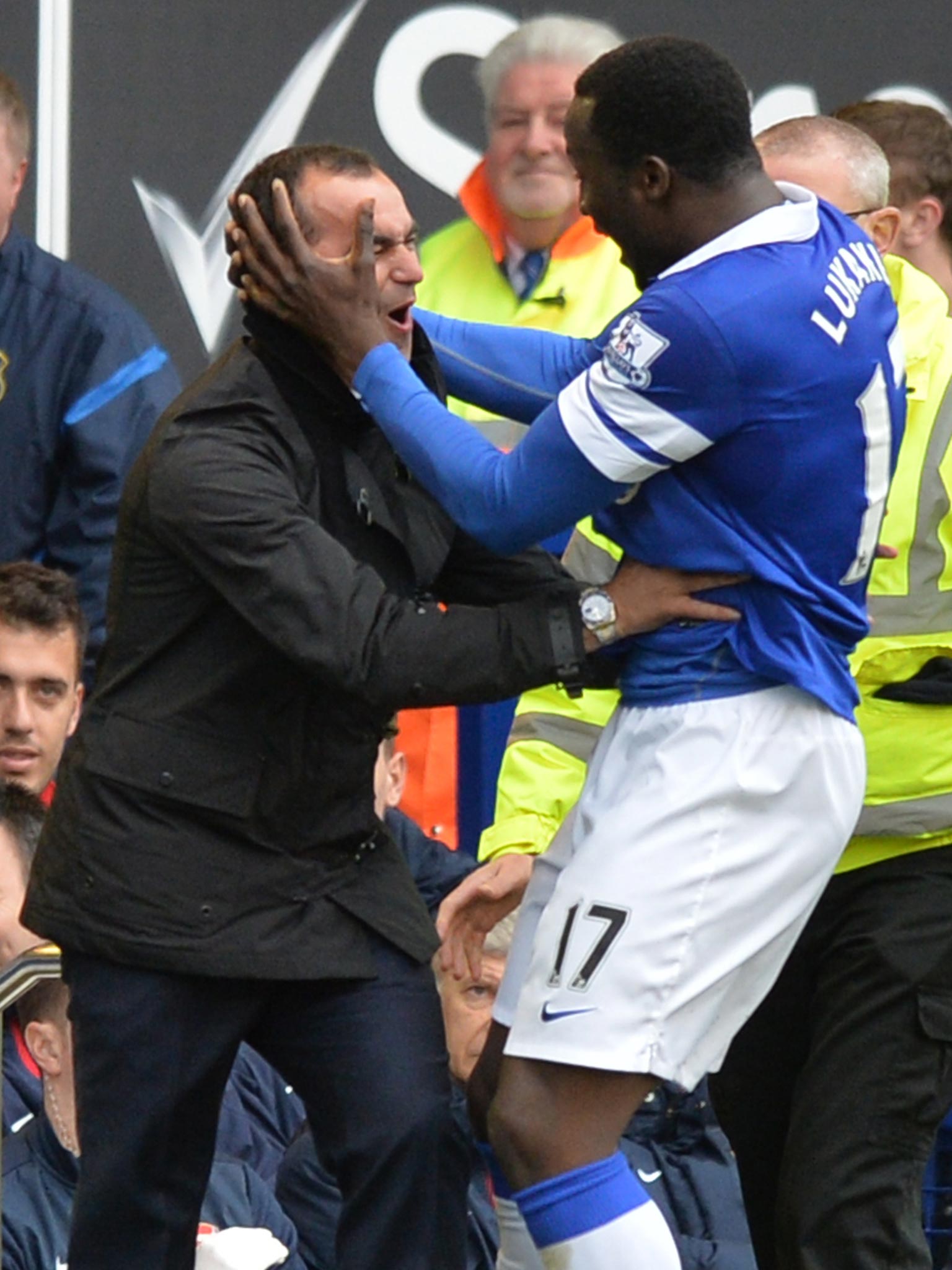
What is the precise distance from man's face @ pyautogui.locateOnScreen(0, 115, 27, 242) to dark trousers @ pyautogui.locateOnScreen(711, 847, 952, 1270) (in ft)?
7.77

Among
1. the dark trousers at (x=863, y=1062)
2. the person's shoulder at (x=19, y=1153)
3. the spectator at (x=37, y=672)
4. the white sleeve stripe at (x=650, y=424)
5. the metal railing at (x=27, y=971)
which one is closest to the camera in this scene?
the white sleeve stripe at (x=650, y=424)

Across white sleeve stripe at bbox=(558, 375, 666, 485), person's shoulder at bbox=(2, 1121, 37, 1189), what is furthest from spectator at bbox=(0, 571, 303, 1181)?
white sleeve stripe at bbox=(558, 375, 666, 485)

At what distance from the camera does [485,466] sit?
128 inches

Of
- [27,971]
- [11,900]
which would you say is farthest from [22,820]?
[27,971]

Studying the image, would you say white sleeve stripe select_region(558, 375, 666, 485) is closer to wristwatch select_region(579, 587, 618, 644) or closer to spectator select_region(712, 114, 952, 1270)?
wristwatch select_region(579, 587, 618, 644)

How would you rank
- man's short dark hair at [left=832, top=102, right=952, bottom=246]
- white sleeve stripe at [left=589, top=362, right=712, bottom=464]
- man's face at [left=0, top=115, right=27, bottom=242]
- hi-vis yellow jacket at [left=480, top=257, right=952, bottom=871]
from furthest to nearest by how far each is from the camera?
man's face at [left=0, top=115, right=27, bottom=242] → man's short dark hair at [left=832, top=102, right=952, bottom=246] → hi-vis yellow jacket at [left=480, top=257, right=952, bottom=871] → white sleeve stripe at [left=589, top=362, right=712, bottom=464]

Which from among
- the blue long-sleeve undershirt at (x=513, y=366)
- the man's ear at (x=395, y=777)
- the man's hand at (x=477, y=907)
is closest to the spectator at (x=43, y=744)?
the man's ear at (x=395, y=777)

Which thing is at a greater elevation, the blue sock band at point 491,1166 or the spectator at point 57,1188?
the spectator at point 57,1188

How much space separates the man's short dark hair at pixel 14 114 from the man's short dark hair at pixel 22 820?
1332 millimetres

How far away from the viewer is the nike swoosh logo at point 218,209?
6.14m

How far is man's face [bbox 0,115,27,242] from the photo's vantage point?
5270mm

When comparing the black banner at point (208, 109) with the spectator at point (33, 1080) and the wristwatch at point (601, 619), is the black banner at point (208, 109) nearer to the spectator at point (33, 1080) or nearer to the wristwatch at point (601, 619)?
the spectator at point (33, 1080)

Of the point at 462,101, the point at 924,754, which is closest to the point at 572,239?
the point at 462,101

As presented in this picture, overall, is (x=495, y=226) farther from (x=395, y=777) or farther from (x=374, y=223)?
(x=374, y=223)
